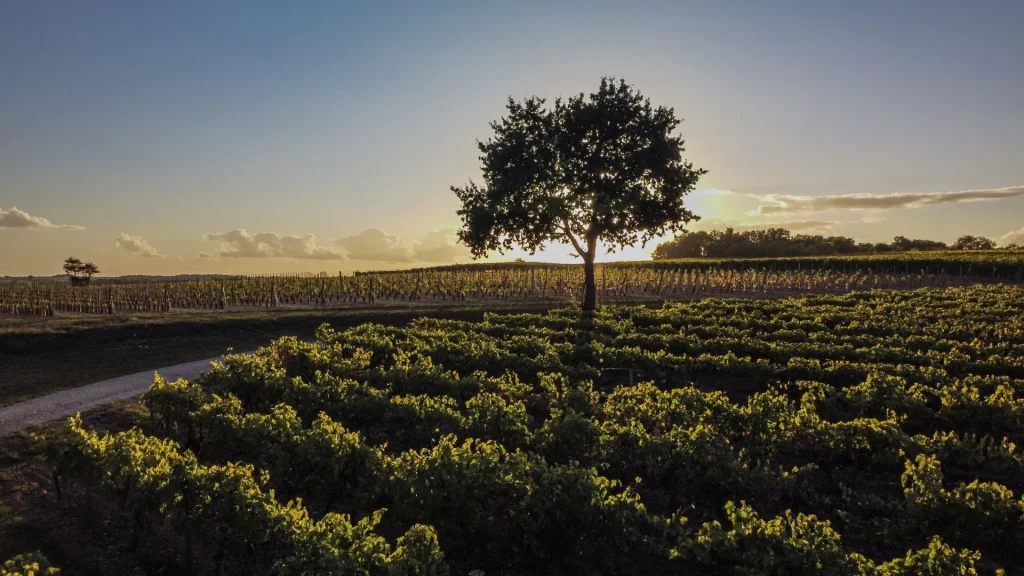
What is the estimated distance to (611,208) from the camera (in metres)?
30.7

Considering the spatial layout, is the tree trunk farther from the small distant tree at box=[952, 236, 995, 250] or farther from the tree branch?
the small distant tree at box=[952, 236, 995, 250]

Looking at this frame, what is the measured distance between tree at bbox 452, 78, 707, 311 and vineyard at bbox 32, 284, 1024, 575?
16478 millimetres

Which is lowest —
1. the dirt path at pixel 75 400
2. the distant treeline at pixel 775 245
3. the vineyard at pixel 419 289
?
the dirt path at pixel 75 400

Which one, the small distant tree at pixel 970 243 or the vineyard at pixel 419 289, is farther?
the small distant tree at pixel 970 243

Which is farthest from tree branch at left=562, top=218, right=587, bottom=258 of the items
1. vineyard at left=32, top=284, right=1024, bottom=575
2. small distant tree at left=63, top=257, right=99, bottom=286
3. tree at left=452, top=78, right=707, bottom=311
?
small distant tree at left=63, top=257, right=99, bottom=286

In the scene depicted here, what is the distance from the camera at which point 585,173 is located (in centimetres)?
3303

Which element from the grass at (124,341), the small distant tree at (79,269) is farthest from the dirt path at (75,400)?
the small distant tree at (79,269)

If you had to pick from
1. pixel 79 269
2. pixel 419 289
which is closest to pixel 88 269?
pixel 79 269

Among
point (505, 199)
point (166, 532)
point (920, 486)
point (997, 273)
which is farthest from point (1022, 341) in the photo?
point (997, 273)

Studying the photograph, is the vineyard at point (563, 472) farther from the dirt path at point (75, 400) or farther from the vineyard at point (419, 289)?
the vineyard at point (419, 289)

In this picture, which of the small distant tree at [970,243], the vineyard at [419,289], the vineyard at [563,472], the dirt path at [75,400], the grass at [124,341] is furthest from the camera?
the small distant tree at [970,243]

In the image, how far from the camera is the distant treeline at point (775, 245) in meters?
108

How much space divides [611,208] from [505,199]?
626 centimetres

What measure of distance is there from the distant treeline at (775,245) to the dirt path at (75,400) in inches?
3921
